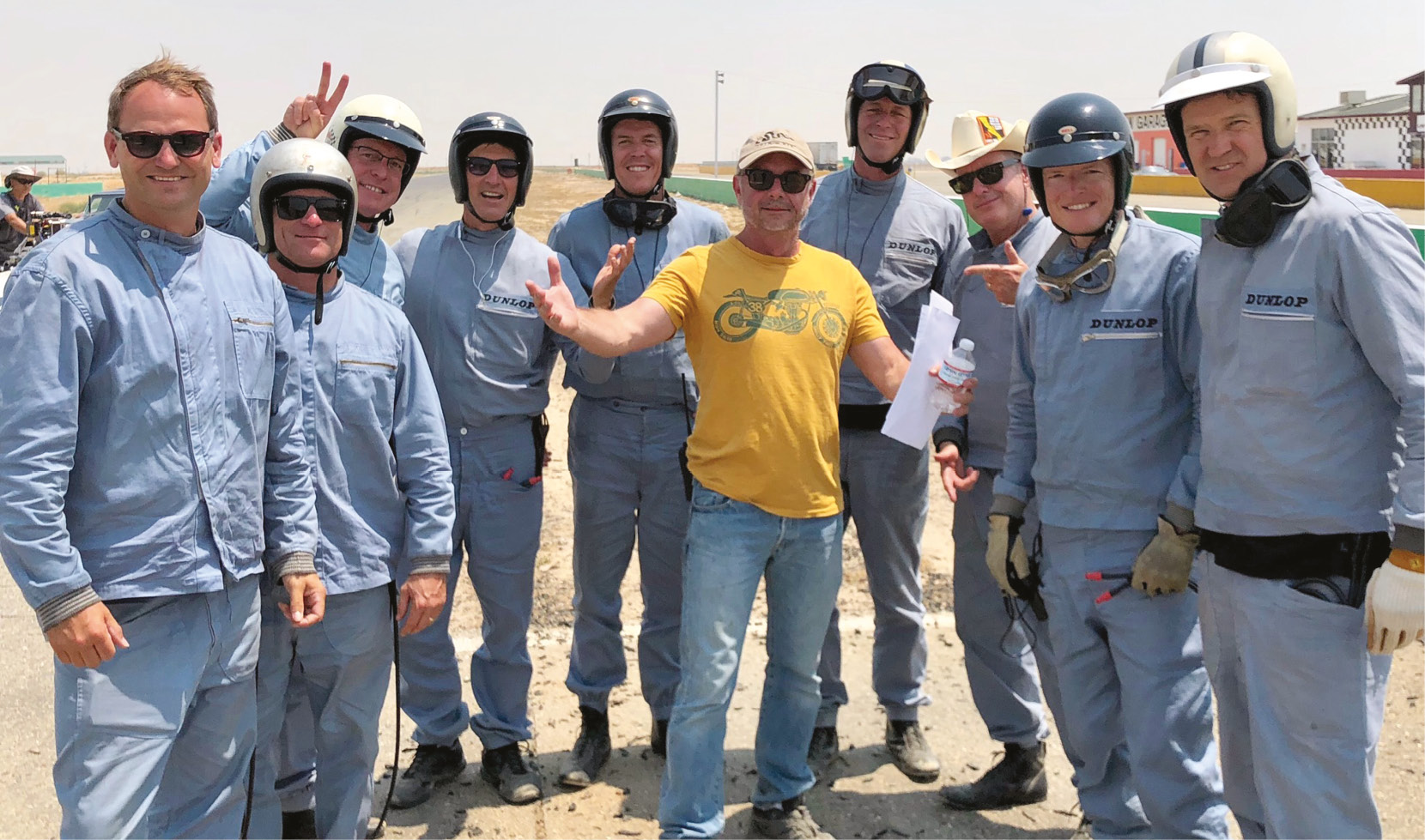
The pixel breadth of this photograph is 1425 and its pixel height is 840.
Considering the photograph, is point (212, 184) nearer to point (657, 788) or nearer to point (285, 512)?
point (285, 512)

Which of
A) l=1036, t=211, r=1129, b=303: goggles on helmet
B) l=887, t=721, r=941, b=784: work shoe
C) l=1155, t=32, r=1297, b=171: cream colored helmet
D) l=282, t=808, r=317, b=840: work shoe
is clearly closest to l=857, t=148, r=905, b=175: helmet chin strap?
l=1036, t=211, r=1129, b=303: goggles on helmet

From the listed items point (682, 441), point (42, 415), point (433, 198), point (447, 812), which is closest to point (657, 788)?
point (447, 812)

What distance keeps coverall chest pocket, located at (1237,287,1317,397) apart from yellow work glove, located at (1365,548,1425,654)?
0.52m

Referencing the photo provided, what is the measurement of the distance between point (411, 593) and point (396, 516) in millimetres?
278

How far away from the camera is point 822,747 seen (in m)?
5.16

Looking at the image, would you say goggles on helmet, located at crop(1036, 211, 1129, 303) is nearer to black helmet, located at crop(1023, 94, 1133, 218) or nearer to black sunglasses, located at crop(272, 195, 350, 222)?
black helmet, located at crop(1023, 94, 1133, 218)

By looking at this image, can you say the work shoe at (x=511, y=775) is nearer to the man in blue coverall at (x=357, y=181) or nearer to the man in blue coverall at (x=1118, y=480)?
the man in blue coverall at (x=357, y=181)

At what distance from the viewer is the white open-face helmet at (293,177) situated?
3824mm

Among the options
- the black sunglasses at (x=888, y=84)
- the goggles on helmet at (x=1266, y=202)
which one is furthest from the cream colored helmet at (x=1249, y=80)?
the black sunglasses at (x=888, y=84)

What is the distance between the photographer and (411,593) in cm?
396

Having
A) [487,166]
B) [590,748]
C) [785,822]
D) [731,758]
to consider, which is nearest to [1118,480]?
[785,822]

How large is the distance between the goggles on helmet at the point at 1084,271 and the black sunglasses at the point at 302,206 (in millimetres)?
2484

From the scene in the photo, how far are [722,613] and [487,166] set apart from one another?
→ 2.23 metres

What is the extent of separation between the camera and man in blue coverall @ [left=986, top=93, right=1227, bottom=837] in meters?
3.69
